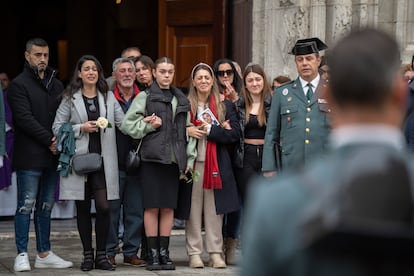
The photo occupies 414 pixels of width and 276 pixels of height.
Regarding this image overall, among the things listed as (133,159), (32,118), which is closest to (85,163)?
(133,159)

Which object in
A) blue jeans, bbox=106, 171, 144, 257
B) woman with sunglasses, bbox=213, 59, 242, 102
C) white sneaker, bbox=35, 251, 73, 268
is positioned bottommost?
white sneaker, bbox=35, 251, 73, 268

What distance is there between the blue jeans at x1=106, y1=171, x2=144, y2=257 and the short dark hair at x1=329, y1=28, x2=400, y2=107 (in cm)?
652

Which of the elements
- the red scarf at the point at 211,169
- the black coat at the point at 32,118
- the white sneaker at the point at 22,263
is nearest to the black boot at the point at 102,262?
the white sneaker at the point at 22,263

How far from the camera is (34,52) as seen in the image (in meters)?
8.45

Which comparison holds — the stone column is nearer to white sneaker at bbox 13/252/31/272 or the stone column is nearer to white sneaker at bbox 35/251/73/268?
white sneaker at bbox 35/251/73/268

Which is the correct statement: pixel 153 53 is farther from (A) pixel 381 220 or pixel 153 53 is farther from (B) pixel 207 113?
(A) pixel 381 220

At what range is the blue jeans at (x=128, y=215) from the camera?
8.73 m

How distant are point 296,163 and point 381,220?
17.8 ft

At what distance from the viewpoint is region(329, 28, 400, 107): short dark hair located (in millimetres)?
2186

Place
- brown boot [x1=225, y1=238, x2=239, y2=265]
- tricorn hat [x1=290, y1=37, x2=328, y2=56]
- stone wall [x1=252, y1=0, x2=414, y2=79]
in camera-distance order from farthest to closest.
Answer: stone wall [x1=252, y1=0, x2=414, y2=79], brown boot [x1=225, y1=238, x2=239, y2=265], tricorn hat [x1=290, y1=37, x2=328, y2=56]

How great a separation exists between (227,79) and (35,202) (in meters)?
2.07

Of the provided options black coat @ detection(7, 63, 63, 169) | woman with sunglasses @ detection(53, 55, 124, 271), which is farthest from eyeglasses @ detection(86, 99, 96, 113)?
black coat @ detection(7, 63, 63, 169)

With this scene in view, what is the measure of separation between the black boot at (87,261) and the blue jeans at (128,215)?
0.35m

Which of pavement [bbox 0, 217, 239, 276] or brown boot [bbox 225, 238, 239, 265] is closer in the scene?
pavement [bbox 0, 217, 239, 276]
